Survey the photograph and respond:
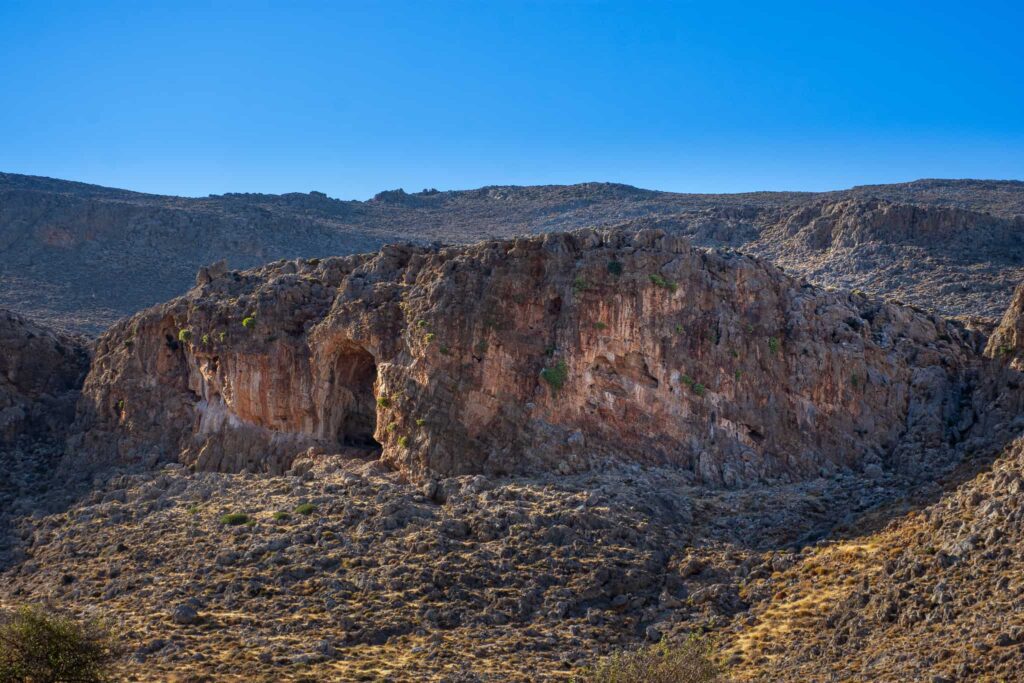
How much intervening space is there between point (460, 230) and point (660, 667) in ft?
254

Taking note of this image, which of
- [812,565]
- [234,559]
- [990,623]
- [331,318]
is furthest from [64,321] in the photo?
[990,623]

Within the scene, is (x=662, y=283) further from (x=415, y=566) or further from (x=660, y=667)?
(x=660, y=667)

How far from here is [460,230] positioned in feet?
336

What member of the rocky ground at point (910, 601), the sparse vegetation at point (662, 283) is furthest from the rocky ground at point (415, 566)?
the sparse vegetation at point (662, 283)

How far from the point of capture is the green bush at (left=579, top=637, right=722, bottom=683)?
2684 centimetres

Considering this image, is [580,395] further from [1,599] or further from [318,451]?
[1,599]

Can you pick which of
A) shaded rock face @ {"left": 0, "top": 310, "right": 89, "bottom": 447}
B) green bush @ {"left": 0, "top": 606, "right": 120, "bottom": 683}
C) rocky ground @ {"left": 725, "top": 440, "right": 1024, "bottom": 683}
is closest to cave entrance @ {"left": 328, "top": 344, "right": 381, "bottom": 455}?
shaded rock face @ {"left": 0, "top": 310, "right": 89, "bottom": 447}

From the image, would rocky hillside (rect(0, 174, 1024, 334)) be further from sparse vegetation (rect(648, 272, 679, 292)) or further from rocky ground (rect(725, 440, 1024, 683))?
rocky ground (rect(725, 440, 1024, 683))

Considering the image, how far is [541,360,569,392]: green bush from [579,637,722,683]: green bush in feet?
33.0

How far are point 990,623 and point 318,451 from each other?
20998 mm

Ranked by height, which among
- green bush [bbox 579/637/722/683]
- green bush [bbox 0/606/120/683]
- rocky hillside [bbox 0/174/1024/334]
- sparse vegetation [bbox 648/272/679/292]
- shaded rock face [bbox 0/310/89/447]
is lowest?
green bush [bbox 0/606/120/683]

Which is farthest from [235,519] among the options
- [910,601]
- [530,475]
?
[910,601]

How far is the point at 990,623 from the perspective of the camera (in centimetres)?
2606

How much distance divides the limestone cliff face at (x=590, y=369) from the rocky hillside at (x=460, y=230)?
23.5m
